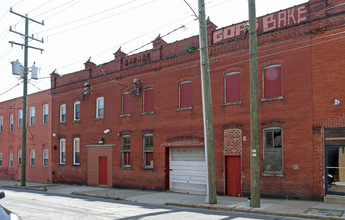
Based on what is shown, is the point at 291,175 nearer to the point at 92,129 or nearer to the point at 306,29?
the point at 306,29

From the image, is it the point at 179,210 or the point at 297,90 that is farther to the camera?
→ the point at 297,90

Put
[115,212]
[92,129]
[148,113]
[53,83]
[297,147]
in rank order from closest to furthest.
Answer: [115,212]
[297,147]
[148,113]
[92,129]
[53,83]

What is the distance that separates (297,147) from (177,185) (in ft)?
24.6

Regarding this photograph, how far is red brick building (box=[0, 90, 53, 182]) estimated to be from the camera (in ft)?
98.4

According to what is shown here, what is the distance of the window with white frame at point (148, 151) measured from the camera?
21.4 meters

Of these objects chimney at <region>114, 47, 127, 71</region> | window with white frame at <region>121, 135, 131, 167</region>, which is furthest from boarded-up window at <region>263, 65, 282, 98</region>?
chimney at <region>114, 47, 127, 71</region>

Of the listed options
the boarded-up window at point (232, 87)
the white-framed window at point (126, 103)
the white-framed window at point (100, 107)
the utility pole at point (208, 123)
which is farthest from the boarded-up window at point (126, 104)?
the utility pole at point (208, 123)

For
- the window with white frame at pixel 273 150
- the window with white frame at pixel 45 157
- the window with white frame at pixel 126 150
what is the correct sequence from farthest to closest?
the window with white frame at pixel 45 157 < the window with white frame at pixel 126 150 < the window with white frame at pixel 273 150

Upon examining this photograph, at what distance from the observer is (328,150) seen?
14.4m

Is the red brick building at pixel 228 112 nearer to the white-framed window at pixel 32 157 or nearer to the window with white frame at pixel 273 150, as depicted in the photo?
the window with white frame at pixel 273 150

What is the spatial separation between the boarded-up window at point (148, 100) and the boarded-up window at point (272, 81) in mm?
7656

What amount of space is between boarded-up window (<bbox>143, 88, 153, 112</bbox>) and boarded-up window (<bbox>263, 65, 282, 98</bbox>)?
7656 mm

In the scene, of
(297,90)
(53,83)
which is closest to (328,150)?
(297,90)

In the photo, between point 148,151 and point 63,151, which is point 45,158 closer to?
point 63,151
